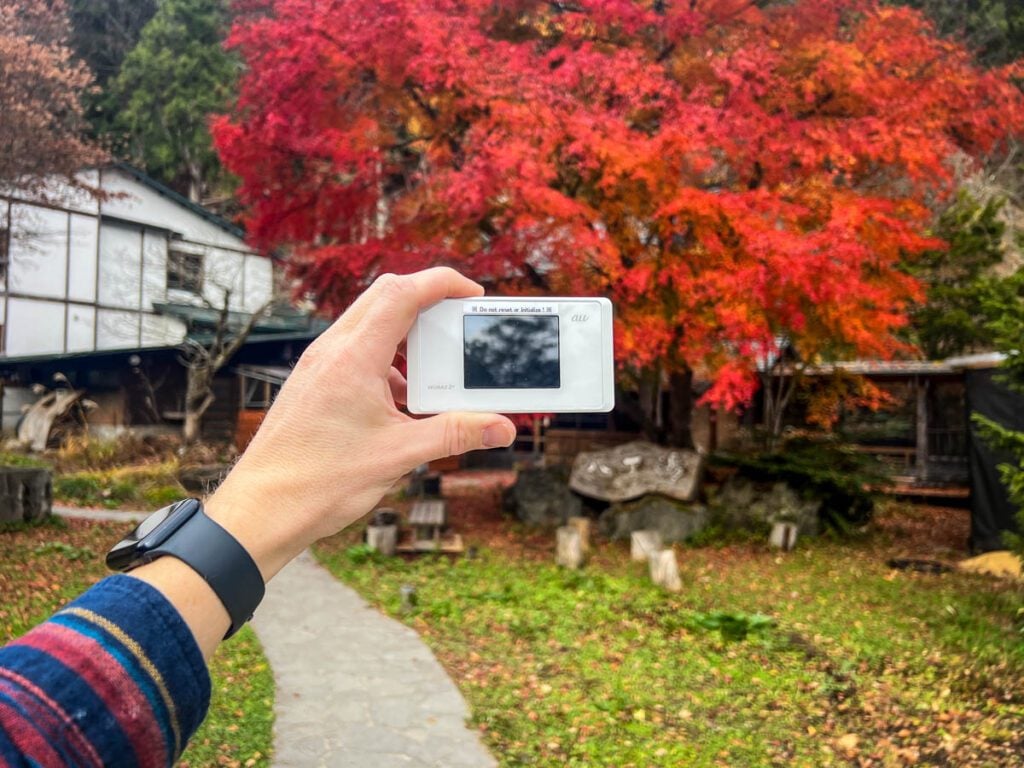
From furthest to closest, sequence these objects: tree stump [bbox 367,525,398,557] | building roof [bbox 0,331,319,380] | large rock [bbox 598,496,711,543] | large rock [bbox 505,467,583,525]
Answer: building roof [bbox 0,331,319,380] → large rock [bbox 505,467,583,525] → large rock [bbox 598,496,711,543] → tree stump [bbox 367,525,398,557]

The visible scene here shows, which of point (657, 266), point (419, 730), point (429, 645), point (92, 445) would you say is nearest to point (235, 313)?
point (92, 445)

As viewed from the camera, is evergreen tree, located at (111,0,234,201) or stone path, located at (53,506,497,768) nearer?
stone path, located at (53,506,497,768)

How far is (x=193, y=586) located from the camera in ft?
2.96

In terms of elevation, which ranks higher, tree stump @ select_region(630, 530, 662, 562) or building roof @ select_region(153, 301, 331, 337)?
building roof @ select_region(153, 301, 331, 337)

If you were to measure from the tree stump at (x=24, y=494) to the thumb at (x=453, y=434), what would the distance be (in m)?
9.03

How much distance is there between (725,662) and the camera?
523 centimetres

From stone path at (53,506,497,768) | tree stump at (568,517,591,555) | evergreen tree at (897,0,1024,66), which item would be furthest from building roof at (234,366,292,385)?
evergreen tree at (897,0,1024,66)

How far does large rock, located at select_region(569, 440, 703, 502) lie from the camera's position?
32.7ft

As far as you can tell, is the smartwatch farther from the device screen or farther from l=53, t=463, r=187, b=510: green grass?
l=53, t=463, r=187, b=510: green grass

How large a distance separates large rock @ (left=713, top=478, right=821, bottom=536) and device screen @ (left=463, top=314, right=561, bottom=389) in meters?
9.09

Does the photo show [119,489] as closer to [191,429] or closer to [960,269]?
[191,429]

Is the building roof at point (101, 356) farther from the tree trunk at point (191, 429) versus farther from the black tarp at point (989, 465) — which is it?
the black tarp at point (989, 465)

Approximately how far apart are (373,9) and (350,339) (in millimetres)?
7617

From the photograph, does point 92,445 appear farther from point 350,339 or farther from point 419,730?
point 350,339
